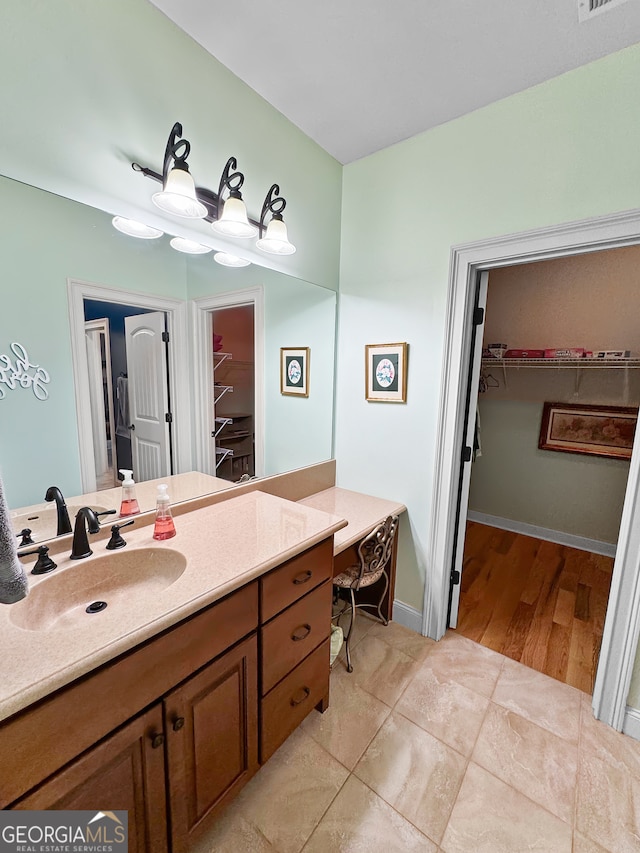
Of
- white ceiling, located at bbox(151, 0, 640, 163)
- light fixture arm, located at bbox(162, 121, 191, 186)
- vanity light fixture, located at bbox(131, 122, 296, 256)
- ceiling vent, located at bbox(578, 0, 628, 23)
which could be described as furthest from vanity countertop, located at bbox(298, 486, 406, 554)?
ceiling vent, located at bbox(578, 0, 628, 23)

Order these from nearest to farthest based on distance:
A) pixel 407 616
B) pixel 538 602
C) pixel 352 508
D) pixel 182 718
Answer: pixel 182 718
pixel 352 508
pixel 407 616
pixel 538 602

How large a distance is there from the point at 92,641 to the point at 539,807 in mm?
1607

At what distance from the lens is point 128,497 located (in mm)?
1332

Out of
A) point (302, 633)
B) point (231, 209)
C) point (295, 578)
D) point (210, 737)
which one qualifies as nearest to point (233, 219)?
point (231, 209)

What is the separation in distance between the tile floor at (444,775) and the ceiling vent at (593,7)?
2.68m

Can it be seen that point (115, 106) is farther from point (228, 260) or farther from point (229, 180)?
point (228, 260)

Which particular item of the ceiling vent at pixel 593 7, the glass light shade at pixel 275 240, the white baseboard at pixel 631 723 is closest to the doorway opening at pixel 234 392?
the glass light shade at pixel 275 240

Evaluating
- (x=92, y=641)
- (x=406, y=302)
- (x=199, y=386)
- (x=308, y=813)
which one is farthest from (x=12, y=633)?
(x=406, y=302)

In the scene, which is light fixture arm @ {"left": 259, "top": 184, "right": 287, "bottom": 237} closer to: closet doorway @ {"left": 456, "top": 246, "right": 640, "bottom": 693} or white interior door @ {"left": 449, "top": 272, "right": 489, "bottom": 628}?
white interior door @ {"left": 449, "top": 272, "right": 489, "bottom": 628}

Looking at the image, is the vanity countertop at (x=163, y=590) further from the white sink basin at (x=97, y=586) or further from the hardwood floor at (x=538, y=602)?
the hardwood floor at (x=538, y=602)

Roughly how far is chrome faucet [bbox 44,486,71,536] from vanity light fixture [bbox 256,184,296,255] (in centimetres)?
128

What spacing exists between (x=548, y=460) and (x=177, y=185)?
3393 mm

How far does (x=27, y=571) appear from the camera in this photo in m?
1.02

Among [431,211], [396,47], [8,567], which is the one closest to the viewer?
[8,567]
